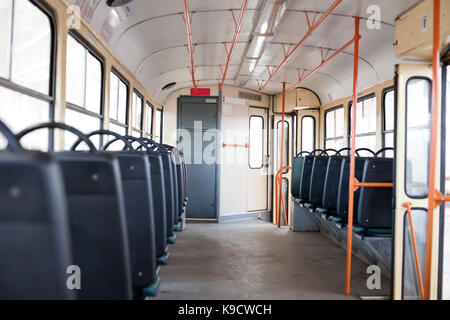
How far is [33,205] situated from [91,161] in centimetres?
34

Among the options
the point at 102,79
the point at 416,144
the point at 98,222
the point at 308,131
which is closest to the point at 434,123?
the point at 416,144

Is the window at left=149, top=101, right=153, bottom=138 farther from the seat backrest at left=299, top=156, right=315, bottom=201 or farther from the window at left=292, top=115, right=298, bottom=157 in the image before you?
the window at left=292, top=115, right=298, bottom=157

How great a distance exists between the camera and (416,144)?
326cm

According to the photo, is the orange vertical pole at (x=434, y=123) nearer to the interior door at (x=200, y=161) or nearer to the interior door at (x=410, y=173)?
the interior door at (x=410, y=173)

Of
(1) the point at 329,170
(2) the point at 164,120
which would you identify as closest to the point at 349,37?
(1) the point at 329,170

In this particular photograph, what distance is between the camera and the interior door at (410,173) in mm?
3238

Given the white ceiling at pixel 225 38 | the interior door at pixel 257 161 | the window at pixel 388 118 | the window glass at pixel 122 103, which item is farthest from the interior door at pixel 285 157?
the window glass at pixel 122 103

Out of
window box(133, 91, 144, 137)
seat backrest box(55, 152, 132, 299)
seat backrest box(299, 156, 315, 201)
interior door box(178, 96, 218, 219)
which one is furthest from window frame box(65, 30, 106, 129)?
interior door box(178, 96, 218, 219)

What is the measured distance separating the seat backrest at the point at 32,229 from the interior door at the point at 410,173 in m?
3.02

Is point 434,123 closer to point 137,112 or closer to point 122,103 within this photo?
point 122,103

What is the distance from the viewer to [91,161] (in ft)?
3.57

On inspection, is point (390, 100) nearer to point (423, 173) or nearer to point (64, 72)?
point (423, 173)

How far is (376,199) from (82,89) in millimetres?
3012

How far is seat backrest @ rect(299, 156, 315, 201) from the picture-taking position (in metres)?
6.51
